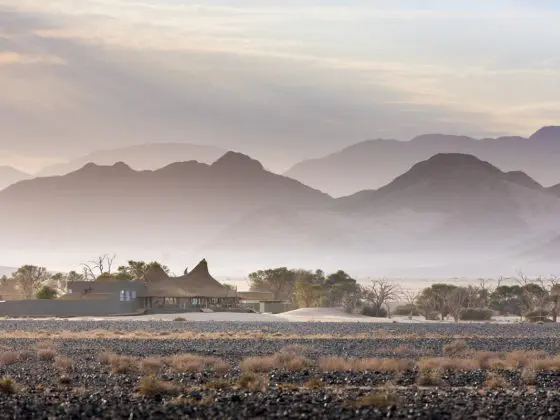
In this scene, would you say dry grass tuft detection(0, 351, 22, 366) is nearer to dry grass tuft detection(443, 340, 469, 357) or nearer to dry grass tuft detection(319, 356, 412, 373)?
dry grass tuft detection(319, 356, 412, 373)

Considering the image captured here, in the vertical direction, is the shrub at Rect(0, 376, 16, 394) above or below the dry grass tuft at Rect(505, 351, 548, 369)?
below

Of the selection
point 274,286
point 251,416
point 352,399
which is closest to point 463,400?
point 352,399

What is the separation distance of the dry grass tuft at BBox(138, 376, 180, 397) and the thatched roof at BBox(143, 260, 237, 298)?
238 feet

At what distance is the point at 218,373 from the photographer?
36.7 m

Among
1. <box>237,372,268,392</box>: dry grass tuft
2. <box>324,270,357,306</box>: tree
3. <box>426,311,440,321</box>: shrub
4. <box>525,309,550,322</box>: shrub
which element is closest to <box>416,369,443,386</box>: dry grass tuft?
<box>237,372,268,392</box>: dry grass tuft

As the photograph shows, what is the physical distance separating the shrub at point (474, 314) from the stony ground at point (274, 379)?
4147cm

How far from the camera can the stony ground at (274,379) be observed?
85.7 feet

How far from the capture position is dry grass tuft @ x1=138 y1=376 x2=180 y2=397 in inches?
1162

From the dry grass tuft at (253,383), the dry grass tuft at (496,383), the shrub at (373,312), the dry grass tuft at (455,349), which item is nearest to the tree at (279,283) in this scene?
the shrub at (373,312)

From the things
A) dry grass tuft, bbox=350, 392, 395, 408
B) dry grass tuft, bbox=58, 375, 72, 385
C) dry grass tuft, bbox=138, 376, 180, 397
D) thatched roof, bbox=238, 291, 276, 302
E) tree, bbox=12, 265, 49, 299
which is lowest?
dry grass tuft, bbox=350, 392, 395, 408

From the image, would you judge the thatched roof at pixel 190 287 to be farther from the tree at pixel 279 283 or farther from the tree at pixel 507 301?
the tree at pixel 279 283

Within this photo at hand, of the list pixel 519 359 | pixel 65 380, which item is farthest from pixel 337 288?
pixel 65 380

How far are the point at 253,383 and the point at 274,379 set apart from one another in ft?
8.62

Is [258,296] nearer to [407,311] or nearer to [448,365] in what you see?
[407,311]
